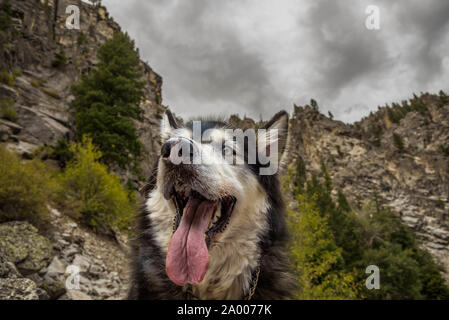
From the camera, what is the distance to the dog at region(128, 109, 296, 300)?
7.52ft

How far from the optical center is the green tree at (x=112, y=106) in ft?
54.9

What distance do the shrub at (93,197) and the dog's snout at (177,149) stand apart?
971 cm

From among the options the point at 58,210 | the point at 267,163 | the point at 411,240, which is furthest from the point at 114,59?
the point at 411,240

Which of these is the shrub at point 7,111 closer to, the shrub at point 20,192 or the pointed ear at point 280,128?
the shrub at point 20,192

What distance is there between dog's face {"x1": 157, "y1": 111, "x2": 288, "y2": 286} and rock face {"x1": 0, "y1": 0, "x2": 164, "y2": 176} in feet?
49.0

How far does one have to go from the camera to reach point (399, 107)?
11544 centimetres

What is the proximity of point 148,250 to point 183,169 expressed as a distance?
1181 millimetres

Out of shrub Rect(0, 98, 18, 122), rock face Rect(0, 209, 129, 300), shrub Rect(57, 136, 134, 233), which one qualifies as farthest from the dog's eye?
shrub Rect(0, 98, 18, 122)

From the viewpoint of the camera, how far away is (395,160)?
285 ft

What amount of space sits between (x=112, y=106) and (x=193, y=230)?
62.3ft

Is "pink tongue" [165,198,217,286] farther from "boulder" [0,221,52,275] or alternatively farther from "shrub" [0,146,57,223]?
"shrub" [0,146,57,223]

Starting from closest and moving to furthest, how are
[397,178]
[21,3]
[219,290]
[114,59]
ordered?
[219,290], [114,59], [21,3], [397,178]

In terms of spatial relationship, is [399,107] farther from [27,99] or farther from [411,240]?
[27,99]

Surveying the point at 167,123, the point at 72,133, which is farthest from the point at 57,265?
the point at 72,133
